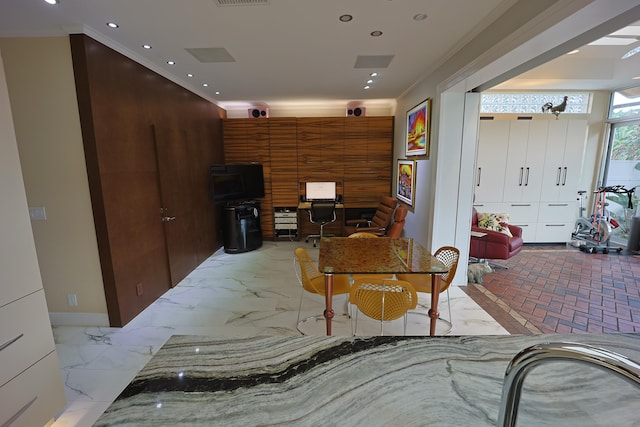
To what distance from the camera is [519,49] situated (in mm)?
2184

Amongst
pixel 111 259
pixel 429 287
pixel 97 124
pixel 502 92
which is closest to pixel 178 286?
pixel 111 259

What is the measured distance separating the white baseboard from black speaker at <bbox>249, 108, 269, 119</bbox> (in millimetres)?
4401

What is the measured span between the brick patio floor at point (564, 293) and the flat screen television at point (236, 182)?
4.06 metres

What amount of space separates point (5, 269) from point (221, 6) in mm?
2240

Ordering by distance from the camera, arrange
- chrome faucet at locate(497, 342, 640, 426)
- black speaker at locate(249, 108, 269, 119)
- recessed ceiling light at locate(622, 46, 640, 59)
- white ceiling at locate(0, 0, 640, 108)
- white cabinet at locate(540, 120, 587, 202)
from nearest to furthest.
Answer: chrome faucet at locate(497, 342, 640, 426) < white ceiling at locate(0, 0, 640, 108) < recessed ceiling light at locate(622, 46, 640, 59) < white cabinet at locate(540, 120, 587, 202) < black speaker at locate(249, 108, 269, 119)

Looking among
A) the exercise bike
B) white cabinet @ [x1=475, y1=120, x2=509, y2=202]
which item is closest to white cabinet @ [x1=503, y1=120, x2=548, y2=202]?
white cabinet @ [x1=475, y1=120, x2=509, y2=202]

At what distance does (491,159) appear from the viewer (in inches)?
207

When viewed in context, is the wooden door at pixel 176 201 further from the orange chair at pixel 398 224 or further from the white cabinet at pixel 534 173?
the white cabinet at pixel 534 173

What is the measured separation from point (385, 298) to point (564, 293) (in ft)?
9.47

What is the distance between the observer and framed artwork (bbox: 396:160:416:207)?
450cm

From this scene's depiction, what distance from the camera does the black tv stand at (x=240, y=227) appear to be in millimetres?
5203

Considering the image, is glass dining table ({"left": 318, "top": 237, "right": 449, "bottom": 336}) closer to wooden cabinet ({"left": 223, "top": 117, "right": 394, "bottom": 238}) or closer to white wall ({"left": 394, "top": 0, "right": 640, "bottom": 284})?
white wall ({"left": 394, "top": 0, "right": 640, "bottom": 284})

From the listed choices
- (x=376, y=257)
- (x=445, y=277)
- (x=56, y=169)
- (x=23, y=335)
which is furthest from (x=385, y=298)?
(x=56, y=169)

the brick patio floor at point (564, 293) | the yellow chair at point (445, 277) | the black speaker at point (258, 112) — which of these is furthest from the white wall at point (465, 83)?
the black speaker at point (258, 112)
